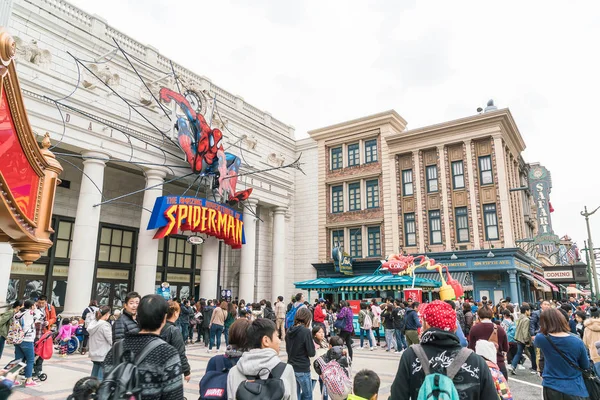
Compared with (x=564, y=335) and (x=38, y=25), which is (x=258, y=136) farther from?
(x=564, y=335)

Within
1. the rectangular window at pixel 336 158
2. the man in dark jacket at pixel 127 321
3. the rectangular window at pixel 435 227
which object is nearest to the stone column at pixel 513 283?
the rectangular window at pixel 435 227

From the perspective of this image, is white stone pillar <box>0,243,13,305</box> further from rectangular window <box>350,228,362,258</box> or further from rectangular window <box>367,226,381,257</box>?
rectangular window <box>367,226,381,257</box>

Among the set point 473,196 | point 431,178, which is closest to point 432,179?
point 431,178

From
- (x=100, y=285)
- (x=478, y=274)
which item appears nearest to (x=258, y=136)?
(x=100, y=285)

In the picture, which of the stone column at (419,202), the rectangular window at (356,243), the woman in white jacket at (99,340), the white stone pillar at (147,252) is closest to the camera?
the woman in white jacket at (99,340)

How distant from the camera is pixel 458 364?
280 cm

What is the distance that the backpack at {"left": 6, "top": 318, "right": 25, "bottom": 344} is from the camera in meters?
7.92

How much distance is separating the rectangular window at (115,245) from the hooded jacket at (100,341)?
1717 centimetres

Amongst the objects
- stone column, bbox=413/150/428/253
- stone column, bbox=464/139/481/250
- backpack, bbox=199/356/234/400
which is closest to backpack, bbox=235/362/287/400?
backpack, bbox=199/356/234/400

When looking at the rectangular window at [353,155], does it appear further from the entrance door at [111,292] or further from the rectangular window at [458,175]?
the entrance door at [111,292]

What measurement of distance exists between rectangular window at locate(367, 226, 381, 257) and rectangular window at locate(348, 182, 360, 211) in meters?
2.06

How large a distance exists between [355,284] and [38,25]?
62.0ft

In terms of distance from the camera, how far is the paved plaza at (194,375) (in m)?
7.78

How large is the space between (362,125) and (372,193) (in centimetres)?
515
